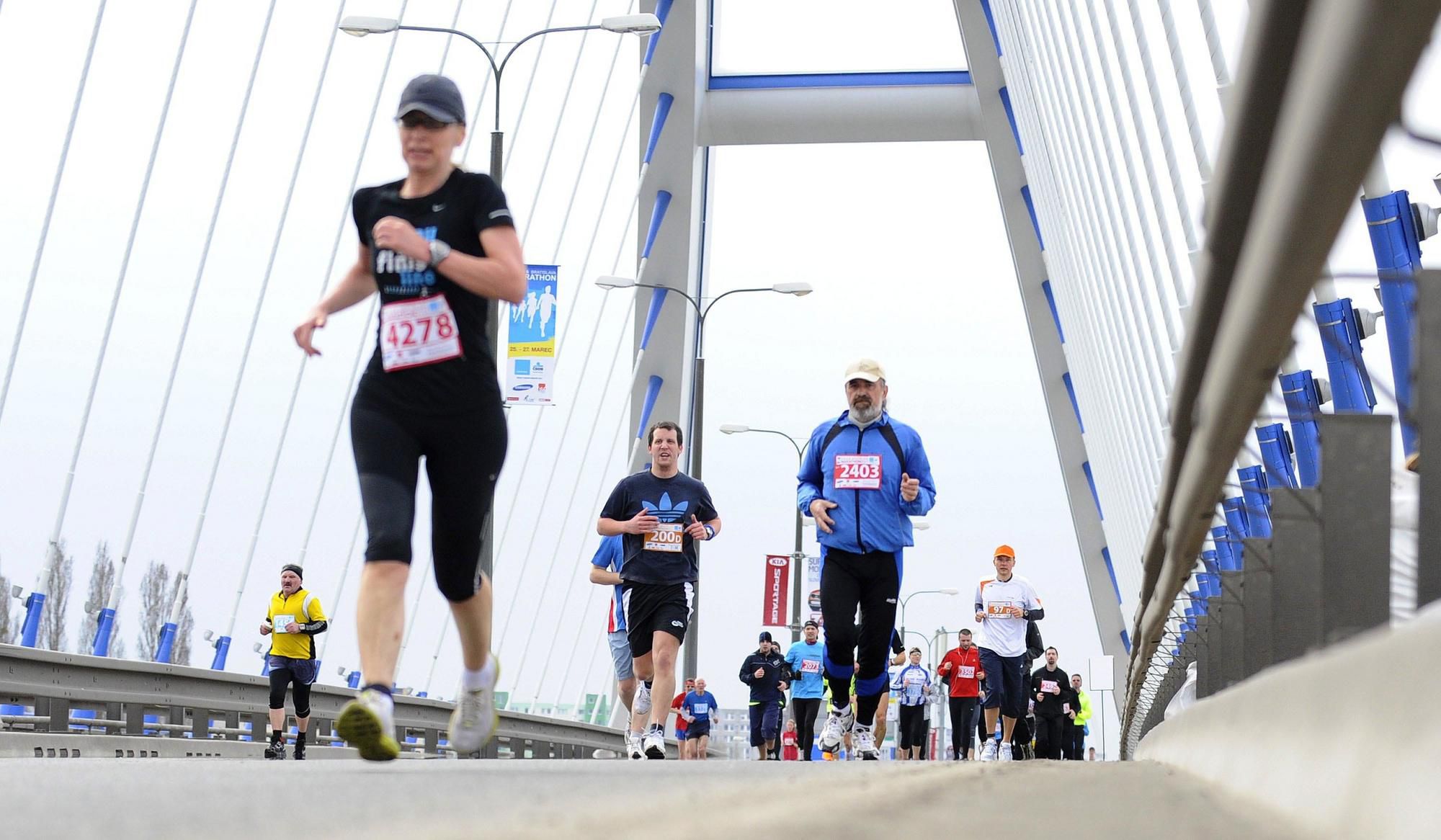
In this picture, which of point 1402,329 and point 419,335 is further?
point 419,335

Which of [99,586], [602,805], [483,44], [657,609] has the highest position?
[483,44]

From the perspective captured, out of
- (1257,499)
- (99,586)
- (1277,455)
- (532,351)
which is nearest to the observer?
(1277,455)

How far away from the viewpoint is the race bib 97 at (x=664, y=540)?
11.4m

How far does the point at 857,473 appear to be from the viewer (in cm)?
1011

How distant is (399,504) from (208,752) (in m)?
10.9

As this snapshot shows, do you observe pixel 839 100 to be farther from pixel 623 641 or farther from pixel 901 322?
pixel 623 641

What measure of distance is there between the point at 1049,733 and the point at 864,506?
17.0 meters

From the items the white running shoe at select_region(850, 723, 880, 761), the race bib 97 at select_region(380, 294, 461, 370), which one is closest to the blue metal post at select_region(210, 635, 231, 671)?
the white running shoe at select_region(850, 723, 880, 761)

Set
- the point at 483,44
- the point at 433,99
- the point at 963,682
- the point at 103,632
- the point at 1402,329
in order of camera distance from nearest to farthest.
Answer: the point at 1402,329 < the point at 433,99 < the point at 103,632 < the point at 483,44 < the point at 963,682

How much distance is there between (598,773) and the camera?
536cm

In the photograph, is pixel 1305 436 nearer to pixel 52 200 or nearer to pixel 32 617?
pixel 32 617

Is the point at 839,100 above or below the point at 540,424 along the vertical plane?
above

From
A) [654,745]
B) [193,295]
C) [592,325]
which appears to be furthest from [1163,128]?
→ [592,325]

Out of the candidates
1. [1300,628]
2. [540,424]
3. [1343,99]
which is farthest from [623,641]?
[540,424]
